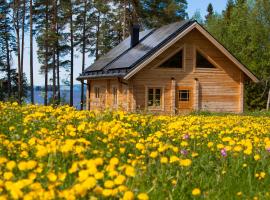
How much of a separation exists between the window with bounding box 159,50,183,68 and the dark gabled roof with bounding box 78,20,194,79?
135 cm

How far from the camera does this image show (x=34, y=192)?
10.0 ft

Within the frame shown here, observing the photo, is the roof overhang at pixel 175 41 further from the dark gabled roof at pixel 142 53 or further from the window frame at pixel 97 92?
the window frame at pixel 97 92

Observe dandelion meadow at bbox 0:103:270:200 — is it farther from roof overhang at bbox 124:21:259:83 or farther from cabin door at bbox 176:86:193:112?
cabin door at bbox 176:86:193:112

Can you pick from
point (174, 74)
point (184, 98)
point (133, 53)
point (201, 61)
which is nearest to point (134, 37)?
point (133, 53)

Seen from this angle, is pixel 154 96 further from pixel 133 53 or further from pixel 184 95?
pixel 133 53

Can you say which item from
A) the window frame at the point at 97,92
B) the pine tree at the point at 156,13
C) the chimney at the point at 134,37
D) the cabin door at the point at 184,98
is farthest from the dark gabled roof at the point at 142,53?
the pine tree at the point at 156,13

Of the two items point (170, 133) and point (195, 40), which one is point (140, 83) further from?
point (170, 133)

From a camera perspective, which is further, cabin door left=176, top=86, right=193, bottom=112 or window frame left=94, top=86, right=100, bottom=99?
window frame left=94, top=86, right=100, bottom=99

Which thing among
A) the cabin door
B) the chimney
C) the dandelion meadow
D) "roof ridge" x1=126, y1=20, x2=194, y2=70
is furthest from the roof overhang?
the dandelion meadow

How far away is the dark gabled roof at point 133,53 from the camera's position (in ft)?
86.0

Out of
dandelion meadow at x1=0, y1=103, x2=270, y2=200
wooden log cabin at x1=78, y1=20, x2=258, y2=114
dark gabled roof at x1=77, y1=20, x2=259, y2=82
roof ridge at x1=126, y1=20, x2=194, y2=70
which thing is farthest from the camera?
wooden log cabin at x1=78, y1=20, x2=258, y2=114

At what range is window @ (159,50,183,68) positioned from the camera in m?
28.1

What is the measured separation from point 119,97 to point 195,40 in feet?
17.7

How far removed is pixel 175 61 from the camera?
93.0 ft
